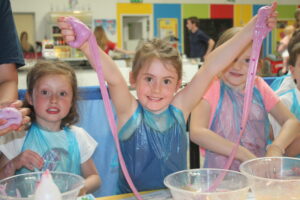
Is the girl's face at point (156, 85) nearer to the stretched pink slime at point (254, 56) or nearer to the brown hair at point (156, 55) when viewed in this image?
the brown hair at point (156, 55)

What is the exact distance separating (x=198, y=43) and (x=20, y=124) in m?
6.77

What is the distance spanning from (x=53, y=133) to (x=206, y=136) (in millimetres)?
569

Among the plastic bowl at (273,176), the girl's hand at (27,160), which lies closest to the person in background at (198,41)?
the girl's hand at (27,160)

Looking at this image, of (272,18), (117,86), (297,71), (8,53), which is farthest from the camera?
(297,71)

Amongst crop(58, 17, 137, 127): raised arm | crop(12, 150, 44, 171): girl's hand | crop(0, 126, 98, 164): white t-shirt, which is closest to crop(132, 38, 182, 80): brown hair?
crop(58, 17, 137, 127): raised arm

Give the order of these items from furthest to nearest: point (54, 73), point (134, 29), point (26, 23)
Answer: point (134, 29) → point (26, 23) → point (54, 73)

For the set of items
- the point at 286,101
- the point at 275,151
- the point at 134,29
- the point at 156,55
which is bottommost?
the point at 275,151

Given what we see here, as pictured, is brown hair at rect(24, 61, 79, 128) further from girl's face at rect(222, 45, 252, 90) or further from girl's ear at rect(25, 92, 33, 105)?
girl's face at rect(222, 45, 252, 90)

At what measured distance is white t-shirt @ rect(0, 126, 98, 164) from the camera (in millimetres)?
1361

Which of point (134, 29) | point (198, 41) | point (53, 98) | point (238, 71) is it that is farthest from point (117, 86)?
point (134, 29)

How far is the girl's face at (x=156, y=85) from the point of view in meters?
1.28

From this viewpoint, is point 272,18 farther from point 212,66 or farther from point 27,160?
point 27,160

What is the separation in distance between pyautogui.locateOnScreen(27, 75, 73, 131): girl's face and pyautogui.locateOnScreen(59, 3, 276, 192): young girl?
0.23 meters

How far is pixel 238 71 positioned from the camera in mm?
1459
